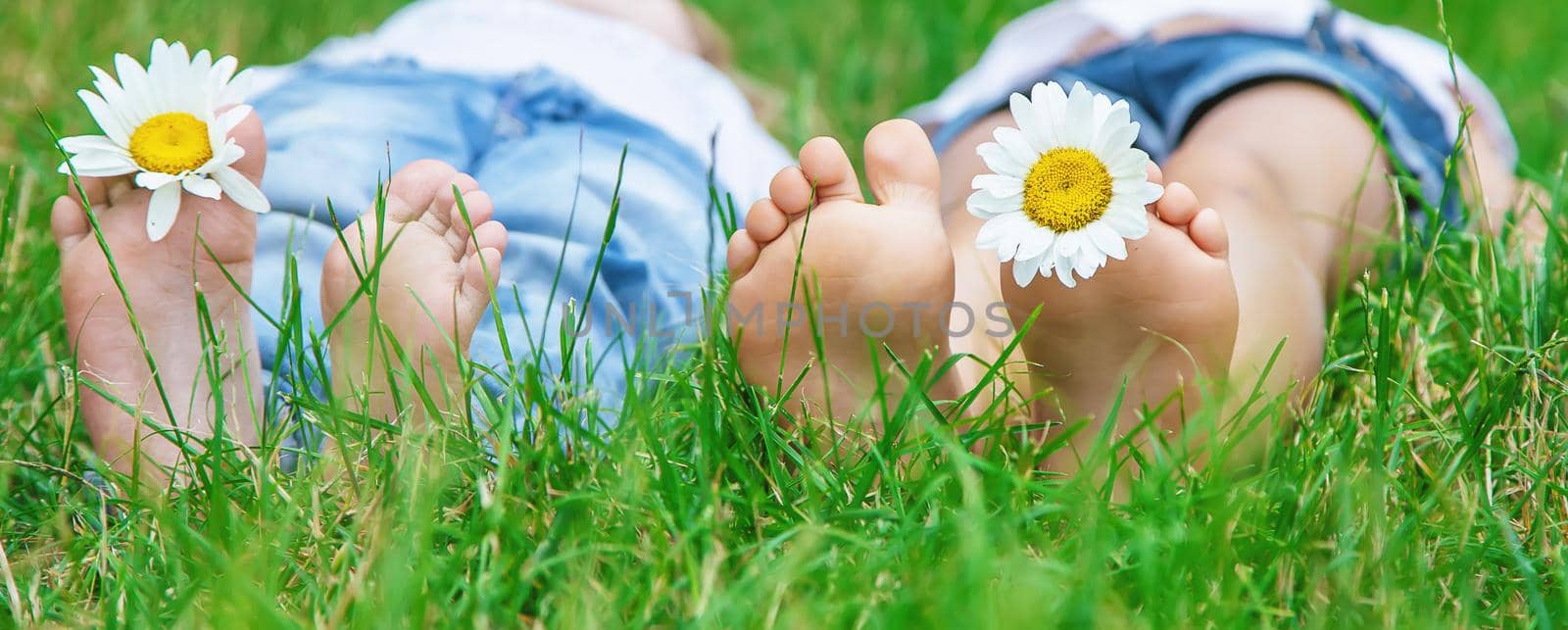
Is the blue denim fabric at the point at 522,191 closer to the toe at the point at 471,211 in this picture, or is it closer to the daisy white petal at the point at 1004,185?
the toe at the point at 471,211

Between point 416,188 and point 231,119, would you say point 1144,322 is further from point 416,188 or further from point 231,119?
point 231,119

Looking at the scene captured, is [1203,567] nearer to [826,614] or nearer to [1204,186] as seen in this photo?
[826,614]

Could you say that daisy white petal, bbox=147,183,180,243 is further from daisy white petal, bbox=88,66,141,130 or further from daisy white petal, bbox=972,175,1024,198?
daisy white petal, bbox=972,175,1024,198

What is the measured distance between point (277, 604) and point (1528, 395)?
1028 mm

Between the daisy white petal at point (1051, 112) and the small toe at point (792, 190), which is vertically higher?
the daisy white petal at point (1051, 112)

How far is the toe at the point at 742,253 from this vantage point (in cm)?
99

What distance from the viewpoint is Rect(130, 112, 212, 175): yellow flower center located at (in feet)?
3.19

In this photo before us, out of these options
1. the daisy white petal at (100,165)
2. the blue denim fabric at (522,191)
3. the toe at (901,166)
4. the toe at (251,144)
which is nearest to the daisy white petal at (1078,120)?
the toe at (901,166)

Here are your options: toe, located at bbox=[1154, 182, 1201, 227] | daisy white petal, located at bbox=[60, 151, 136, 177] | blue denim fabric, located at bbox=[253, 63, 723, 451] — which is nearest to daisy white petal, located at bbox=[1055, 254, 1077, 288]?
toe, located at bbox=[1154, 182, 1201, 227]

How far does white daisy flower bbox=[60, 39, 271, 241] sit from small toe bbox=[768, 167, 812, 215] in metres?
0.42

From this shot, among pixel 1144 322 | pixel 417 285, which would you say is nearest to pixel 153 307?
pixel 417 285

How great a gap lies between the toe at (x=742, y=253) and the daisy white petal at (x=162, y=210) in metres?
0.46

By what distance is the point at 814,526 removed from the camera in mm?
814

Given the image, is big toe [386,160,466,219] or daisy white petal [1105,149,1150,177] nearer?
daisy white petal [1105,149,1150,177]
